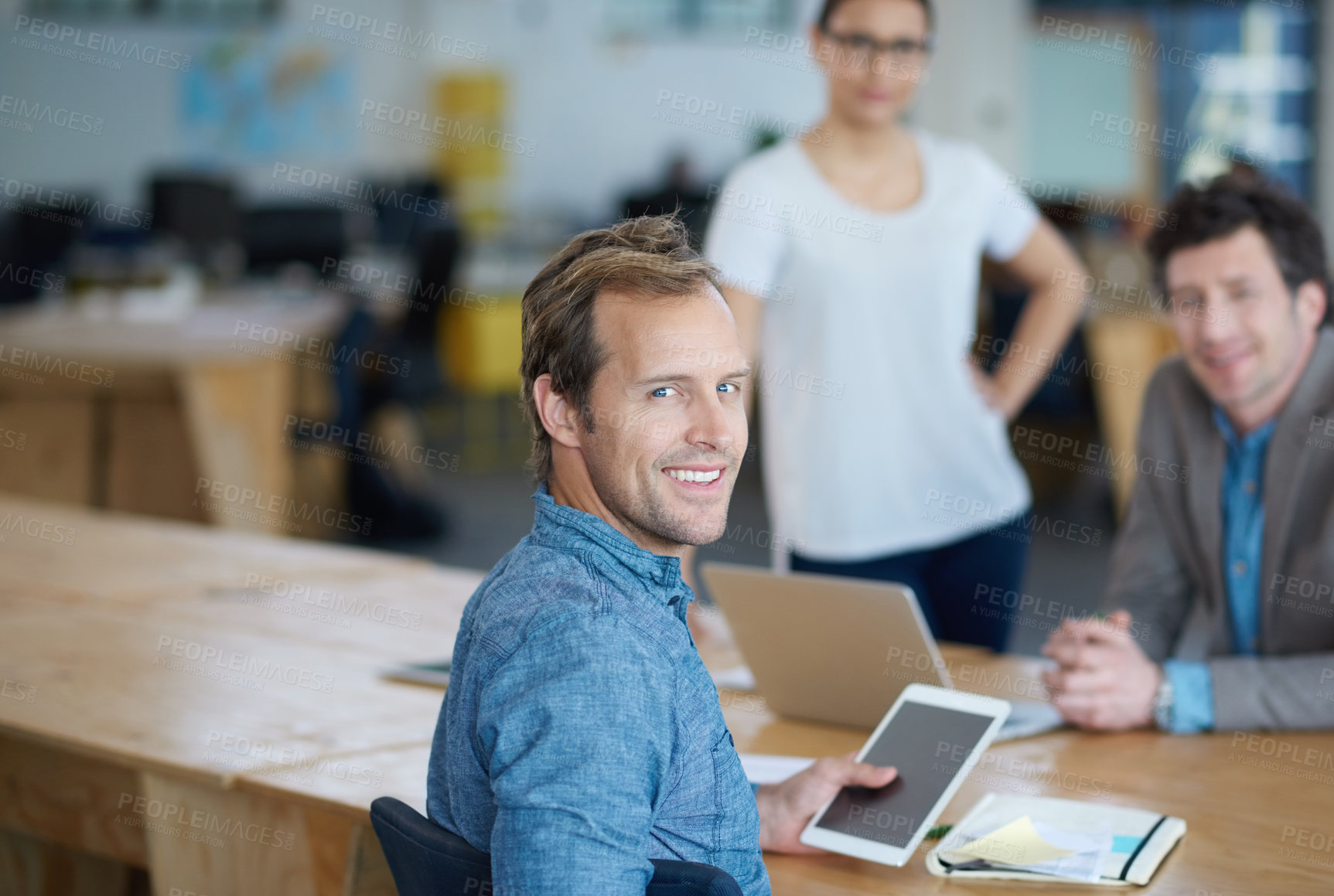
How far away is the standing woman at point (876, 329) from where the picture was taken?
2.23m

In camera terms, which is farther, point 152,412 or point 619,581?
point 152,412

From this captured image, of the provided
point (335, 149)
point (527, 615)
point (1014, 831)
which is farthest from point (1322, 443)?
point (335, 149)

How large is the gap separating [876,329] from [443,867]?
1.34m

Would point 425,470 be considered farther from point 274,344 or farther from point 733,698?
point 733,698

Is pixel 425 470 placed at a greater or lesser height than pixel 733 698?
lesser

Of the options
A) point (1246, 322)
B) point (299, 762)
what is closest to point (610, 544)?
point (299, 762)

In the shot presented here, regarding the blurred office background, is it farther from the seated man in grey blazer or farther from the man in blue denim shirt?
the man in blue denim shirt

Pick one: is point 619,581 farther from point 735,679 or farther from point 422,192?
point 422,192

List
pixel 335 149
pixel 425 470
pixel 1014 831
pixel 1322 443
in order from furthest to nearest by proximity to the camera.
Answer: pixel 335 149 < pixel 425 470 < pixel 1322 443 < pixel 1014 831

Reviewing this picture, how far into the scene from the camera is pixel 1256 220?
1.90m

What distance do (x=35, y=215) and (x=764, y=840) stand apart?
7.43 meters

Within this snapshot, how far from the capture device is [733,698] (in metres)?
1.86

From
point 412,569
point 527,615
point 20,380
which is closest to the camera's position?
point 527,615

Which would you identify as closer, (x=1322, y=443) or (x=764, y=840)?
(x=764, y=840)
